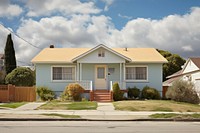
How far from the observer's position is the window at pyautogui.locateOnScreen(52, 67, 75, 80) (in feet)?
114

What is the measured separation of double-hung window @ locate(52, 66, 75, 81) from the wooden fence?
2.54 m

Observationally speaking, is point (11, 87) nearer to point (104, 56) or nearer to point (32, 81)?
point (104, 56)

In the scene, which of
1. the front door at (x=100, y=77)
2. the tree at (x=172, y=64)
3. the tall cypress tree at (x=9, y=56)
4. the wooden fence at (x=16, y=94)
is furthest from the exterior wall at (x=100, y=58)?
the tree at (x=172, y=64)

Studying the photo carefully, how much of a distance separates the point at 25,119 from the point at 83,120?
2953 millimetres

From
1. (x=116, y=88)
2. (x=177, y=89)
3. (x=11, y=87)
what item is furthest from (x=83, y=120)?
(x=11, y=87)

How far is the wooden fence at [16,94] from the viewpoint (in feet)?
111

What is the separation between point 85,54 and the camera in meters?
33.3

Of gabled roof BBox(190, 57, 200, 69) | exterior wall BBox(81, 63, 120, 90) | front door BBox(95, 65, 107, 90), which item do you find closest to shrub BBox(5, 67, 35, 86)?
exterior wall BBox(81, 63, 120, 90)

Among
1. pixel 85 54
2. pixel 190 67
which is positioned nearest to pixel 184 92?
pixel 85 54

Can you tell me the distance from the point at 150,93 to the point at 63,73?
8.76m

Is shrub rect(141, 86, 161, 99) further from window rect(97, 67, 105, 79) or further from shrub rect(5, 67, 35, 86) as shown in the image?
shrub rect(5, 67, 35, 86)

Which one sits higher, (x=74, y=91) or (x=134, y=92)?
(x=74, y=91)

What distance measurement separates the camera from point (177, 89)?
1243 inches

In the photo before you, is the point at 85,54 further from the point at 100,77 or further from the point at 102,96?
the point at 102,96
